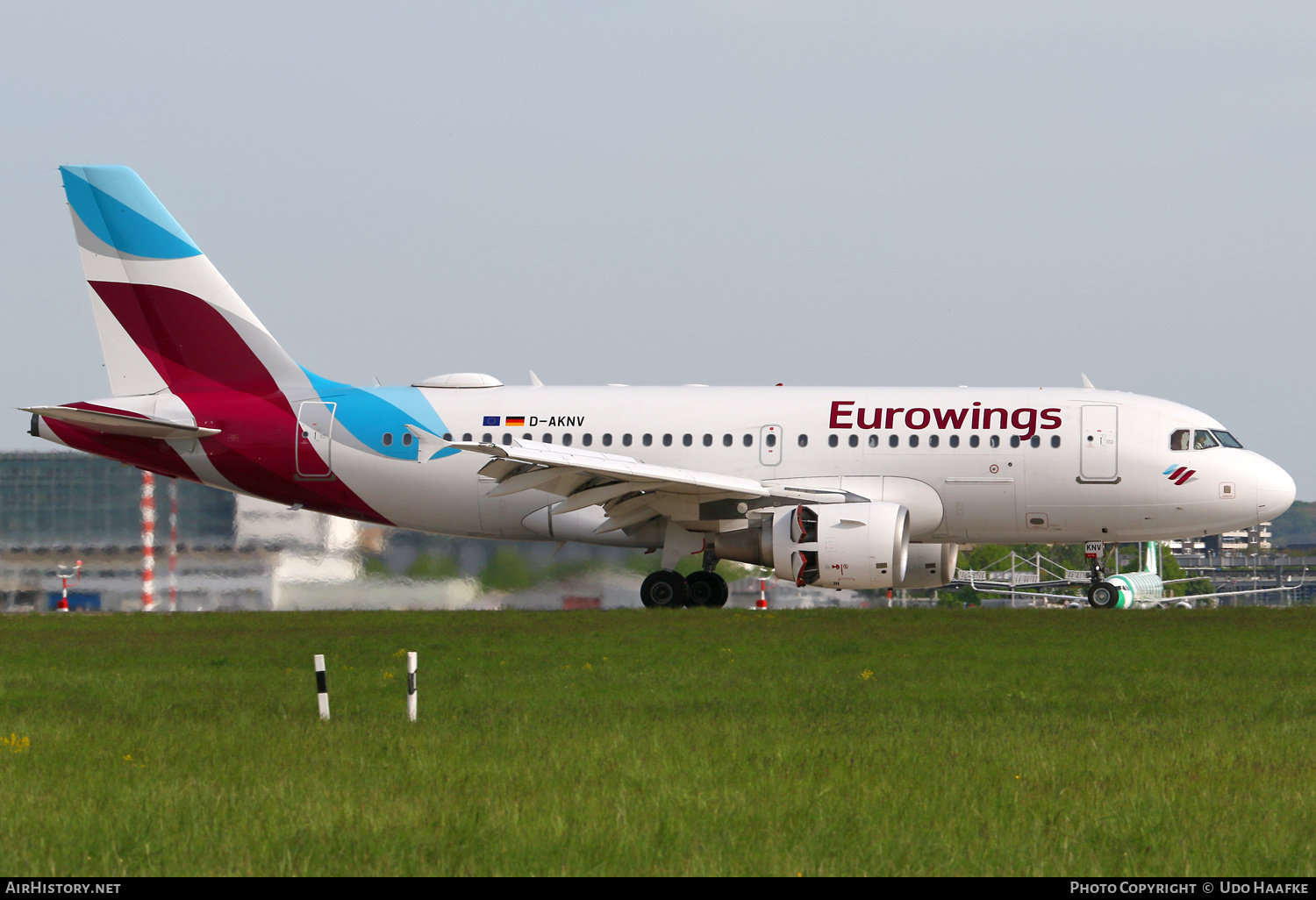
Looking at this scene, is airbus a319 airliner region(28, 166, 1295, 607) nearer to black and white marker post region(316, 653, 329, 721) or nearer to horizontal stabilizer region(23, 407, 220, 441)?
horizontal stabilizer region(23, 407, 220, 441)

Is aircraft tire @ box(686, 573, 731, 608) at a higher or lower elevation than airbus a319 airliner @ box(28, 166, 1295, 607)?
lower

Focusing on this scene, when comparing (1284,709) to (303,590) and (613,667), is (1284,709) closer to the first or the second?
(613,667)

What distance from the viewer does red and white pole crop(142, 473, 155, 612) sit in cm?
2597

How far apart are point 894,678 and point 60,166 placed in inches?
739

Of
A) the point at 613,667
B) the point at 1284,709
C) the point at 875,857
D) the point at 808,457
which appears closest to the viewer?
the point at 875,857

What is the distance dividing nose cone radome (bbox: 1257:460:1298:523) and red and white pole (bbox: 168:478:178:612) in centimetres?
1850

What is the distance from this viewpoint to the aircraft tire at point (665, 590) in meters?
24.5

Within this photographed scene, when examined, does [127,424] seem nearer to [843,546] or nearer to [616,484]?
[616,484]

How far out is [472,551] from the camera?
26.3 meters

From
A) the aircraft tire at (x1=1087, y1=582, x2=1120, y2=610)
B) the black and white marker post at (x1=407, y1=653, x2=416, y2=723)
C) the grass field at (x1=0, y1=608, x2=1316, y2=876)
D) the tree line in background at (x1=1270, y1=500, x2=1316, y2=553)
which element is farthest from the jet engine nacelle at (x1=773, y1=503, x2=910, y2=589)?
the tree line in background at (x1=1270, y1=500, x2=1316, y2=553)

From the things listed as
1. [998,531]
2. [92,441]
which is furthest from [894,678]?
[92,441]

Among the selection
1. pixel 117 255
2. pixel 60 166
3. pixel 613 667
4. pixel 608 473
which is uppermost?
pixel 60 166

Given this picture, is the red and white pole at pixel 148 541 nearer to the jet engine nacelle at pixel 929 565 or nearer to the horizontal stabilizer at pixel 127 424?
the horizontal stabilizer at pixel 127 424

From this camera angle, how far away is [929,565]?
25.9 m
